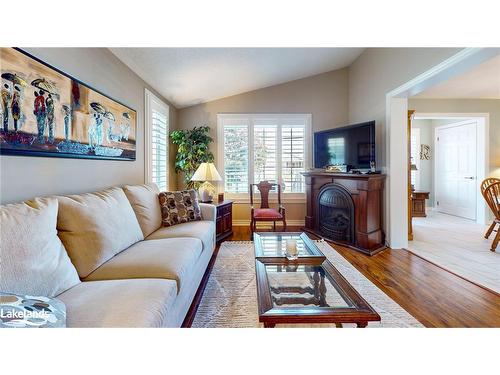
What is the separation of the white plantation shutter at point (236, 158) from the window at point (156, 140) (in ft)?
3.79

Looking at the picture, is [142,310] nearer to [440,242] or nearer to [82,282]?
[82,282]

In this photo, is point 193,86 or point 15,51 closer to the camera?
point 15,51

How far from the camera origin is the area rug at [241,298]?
68.7 inches

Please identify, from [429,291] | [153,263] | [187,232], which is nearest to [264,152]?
[187,232]

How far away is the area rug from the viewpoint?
1744 millimetres

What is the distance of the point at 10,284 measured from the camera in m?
1.01

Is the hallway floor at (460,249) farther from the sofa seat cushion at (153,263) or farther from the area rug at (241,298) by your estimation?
the sofa seat cushion at (153,263)

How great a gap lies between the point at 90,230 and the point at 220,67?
2.73 meters

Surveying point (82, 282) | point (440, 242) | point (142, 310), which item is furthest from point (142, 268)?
point (440, 242)

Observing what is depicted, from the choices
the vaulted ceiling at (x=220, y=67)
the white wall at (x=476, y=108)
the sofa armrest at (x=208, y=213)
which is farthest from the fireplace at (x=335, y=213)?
the white wall at (x=476, y=108)

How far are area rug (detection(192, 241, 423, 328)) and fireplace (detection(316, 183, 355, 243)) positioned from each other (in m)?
0.64

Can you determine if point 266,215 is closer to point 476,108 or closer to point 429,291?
point 429,291
